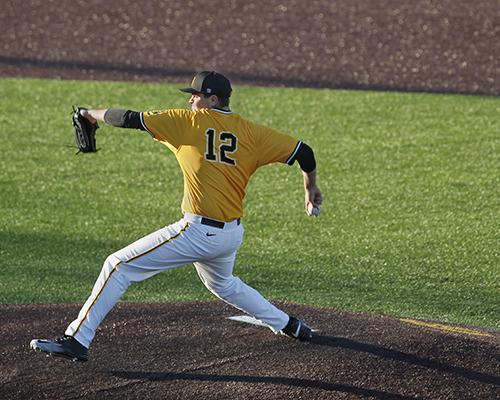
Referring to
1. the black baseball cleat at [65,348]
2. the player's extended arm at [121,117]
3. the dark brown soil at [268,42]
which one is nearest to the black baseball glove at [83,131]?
the player's extended arm at [121,117]

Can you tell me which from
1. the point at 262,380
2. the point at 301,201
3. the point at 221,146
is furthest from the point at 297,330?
the point at 301,201

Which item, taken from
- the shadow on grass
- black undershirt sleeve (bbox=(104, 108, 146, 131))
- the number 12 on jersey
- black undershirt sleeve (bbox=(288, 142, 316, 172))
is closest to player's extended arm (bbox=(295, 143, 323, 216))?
black undershirt sleeve (bbox=(288, 142, 316, 172))

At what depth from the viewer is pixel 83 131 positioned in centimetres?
757

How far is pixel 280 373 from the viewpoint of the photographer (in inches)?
277

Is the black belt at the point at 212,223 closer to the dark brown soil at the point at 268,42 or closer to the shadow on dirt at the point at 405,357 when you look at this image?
the shadow on dirt at the point at 405,357

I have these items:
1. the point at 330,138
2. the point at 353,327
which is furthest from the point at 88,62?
the point at 353,327

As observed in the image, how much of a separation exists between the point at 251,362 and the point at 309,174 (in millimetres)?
1331

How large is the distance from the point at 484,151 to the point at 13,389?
9736 millimetres

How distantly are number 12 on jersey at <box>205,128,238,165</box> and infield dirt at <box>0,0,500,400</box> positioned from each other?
1.37 meters

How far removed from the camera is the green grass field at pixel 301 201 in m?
10.7

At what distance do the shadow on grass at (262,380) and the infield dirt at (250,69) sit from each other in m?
0.02

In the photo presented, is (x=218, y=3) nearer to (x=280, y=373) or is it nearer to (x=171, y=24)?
(x=171, y=24)

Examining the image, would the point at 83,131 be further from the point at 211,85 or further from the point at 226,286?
the point at 226,286

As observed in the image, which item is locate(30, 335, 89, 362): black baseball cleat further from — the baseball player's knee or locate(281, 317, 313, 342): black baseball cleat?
locate(281, 317, 313, 342): black baseball cleat
